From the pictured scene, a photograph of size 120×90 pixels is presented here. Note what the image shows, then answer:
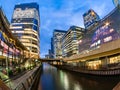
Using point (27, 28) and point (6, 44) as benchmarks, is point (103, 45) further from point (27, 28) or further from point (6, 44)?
point (27, 28)

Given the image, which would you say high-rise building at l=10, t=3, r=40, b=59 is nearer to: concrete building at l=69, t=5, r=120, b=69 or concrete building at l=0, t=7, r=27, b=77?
concrete building at l=69, t=5, r=120, b=69

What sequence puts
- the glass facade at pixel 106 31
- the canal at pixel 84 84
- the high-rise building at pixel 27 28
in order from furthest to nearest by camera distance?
the high-rise building at pixel 27 28 → the glass facade at pixel 106 31 → the canal at pixel 84 84

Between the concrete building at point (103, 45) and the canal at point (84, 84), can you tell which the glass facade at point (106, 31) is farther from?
the canal at point (84, 84)

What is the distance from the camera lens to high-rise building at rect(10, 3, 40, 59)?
431 ft

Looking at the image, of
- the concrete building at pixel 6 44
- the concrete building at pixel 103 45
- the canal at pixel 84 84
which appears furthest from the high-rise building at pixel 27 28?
the concrete building at pixel 6 44

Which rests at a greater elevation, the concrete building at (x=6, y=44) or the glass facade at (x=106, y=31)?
the glass facade at (x=106, y=31)

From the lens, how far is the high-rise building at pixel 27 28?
431ft

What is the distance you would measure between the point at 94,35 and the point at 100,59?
307 feet

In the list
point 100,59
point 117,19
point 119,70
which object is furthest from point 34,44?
point 119,70

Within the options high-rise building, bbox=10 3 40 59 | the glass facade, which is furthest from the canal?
high-rise building, bbox=10 3 40 59

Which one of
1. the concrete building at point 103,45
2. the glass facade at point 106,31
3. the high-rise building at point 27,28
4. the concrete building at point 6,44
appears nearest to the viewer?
the concrete building at point 6,44

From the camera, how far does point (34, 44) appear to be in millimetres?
137875

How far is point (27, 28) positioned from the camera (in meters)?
137

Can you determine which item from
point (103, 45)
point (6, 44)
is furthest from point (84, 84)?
point (103, 45)
